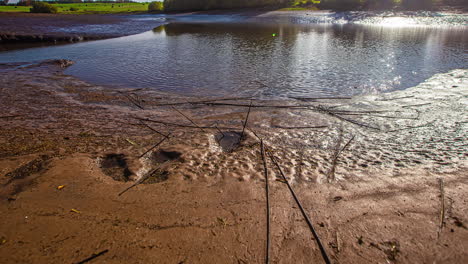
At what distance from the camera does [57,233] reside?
9.70ft

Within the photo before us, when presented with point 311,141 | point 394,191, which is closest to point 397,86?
point 311,141

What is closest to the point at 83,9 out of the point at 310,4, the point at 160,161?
the point at 310,4

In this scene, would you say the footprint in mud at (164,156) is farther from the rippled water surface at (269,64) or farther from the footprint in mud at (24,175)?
the rippled water surface at (269,64)

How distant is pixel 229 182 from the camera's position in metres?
4.03

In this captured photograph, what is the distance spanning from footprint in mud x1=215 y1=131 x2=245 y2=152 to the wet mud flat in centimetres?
5

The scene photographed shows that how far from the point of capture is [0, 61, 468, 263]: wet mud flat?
Result: 2.91 m

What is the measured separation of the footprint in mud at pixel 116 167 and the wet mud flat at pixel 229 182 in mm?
27

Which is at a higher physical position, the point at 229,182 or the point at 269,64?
the point at 269,64

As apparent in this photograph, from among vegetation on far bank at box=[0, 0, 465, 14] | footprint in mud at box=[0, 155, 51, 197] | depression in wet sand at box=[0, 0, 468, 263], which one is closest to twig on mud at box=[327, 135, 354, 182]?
depression in wet sand at box=[0, 0, 468, 263]

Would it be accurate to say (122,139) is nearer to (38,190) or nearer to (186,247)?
(38,190)

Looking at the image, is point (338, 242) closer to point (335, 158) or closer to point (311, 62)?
point (335, 158)

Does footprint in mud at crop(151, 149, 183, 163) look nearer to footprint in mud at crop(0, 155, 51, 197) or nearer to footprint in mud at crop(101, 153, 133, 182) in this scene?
footprint in mud at crop(101, 153, 133, 182)

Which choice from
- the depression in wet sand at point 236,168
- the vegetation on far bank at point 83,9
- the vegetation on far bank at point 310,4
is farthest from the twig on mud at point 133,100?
the vegetation on far bank at point 83,9

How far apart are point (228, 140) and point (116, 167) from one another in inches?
85.9
